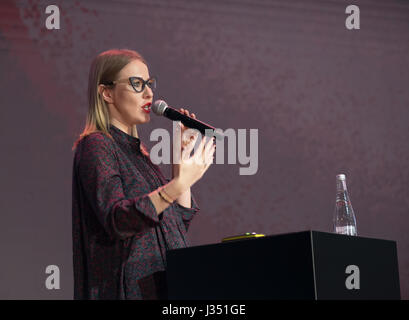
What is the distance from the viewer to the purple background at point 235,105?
337 cm

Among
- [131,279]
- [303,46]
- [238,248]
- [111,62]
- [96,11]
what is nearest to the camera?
[238,248]

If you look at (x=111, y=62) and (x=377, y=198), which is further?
(x=377, y=198)

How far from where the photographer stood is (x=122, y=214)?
53.4 inches

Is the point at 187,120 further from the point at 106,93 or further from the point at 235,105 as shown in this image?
the point at 235,105

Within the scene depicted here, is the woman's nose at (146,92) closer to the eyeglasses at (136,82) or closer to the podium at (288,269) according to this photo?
the eyeglasses at (136,82)

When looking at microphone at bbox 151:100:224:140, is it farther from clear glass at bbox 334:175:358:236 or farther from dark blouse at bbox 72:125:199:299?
clear glass at bbox 334:175:358:236

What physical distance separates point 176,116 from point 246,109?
2.09m

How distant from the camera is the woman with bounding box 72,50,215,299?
1.39 m

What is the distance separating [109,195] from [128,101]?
39 cm
